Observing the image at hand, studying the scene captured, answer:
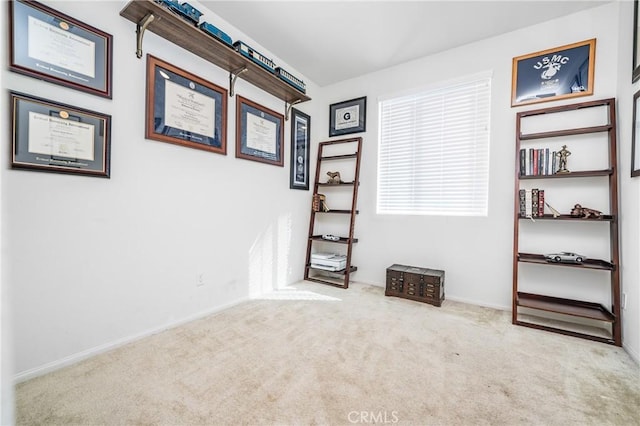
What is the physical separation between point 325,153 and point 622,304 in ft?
10.0

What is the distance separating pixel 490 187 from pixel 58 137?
325 cm

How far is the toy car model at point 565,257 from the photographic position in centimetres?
211

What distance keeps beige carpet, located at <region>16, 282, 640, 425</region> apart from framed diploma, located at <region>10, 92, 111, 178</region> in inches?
45.1

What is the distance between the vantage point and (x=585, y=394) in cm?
144

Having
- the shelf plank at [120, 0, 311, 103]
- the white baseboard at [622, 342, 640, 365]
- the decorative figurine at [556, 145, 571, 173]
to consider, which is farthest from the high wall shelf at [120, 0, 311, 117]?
the white baseboard at [622, 342, 640, 365]

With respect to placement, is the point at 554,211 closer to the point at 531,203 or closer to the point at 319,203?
the point at 531,203

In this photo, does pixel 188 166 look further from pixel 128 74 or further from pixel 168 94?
pixel 128 74

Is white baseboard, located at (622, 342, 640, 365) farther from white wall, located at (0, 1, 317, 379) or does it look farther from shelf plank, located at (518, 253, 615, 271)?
white wall, located at (0, 1, 317, 379)

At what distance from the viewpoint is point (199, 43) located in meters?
2.11

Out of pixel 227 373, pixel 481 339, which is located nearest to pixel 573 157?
pixel 481 339

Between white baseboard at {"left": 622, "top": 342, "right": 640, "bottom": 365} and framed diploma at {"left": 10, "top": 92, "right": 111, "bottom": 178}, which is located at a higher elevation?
framed diploma at {"left": 10, "top": 92, "right": 111, "bottom": 178}

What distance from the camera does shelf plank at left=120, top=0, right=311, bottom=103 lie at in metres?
1.76

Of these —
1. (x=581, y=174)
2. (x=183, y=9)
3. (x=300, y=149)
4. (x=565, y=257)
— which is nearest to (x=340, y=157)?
(x=300, y=149)

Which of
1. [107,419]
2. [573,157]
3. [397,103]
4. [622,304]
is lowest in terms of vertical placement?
[107,419]
